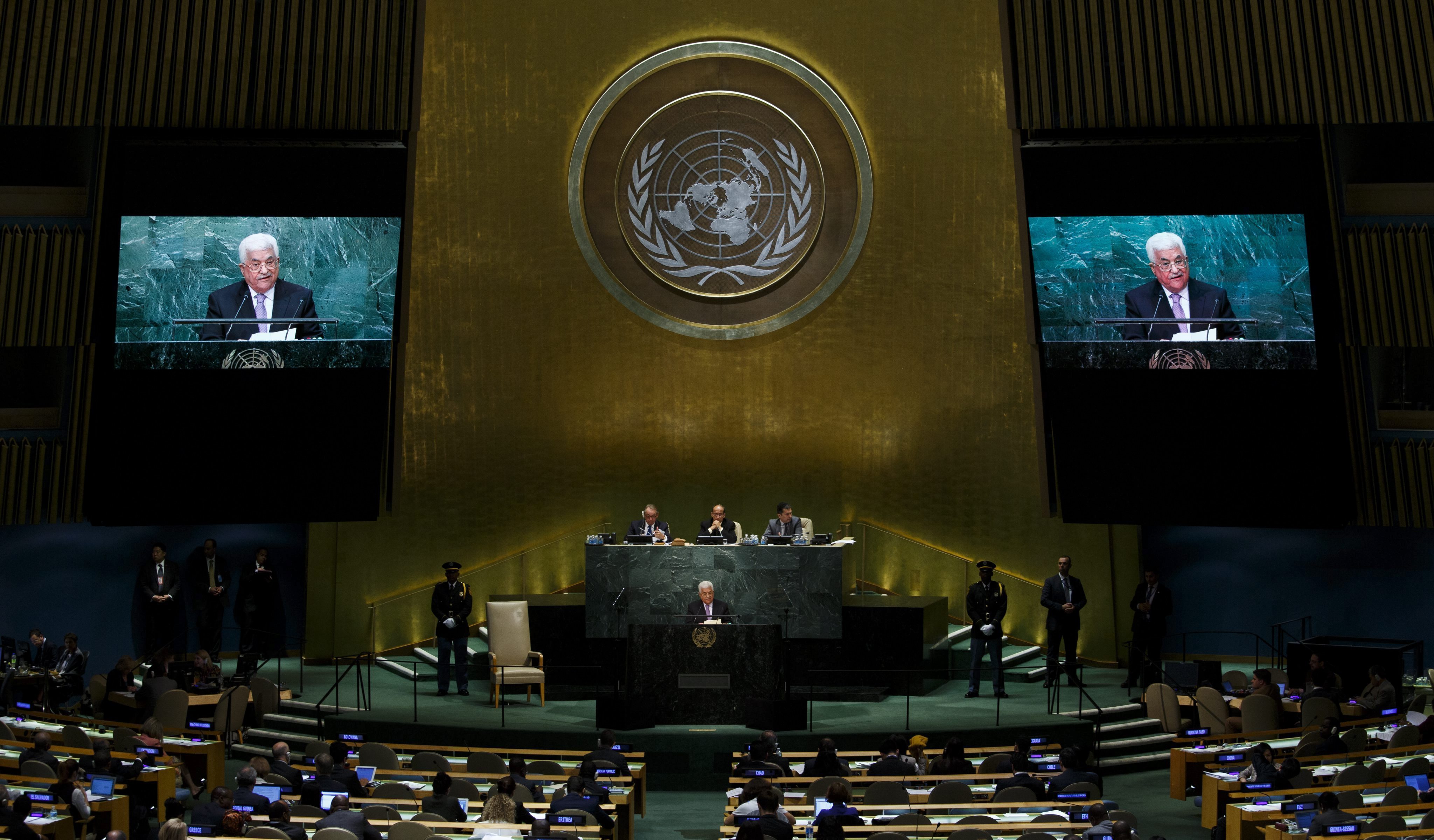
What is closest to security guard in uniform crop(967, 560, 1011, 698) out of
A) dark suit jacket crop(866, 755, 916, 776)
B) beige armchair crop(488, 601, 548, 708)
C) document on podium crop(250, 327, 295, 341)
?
dark suit jacket crop(866, 755, 916, 776)

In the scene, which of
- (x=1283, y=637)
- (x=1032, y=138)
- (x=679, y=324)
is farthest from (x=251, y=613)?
(x=1283, y=637)

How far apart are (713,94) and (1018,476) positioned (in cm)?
546

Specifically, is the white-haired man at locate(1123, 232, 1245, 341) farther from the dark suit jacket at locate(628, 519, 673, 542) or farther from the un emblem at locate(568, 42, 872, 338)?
the dark suit jacket at locate(628, 519, 673, 542)

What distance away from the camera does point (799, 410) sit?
1714 centimetres

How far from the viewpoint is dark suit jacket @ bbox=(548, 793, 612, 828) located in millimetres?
9156

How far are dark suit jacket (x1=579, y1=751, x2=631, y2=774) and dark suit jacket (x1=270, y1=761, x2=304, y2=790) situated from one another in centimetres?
196

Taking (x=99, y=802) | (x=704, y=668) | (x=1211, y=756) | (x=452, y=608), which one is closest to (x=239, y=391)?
(x=452, y=608)

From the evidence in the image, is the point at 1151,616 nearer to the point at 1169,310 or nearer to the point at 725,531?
the point at 1169,310

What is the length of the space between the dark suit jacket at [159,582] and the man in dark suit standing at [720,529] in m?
5.54

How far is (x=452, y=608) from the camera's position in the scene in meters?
14.3

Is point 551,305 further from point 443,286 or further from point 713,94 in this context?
point 713,94

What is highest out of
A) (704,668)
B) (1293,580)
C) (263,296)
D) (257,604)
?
(263,296)

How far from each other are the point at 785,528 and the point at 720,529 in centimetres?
64

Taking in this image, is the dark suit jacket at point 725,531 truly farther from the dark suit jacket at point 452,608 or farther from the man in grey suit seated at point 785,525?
the dark suit jacket at point 452,608
